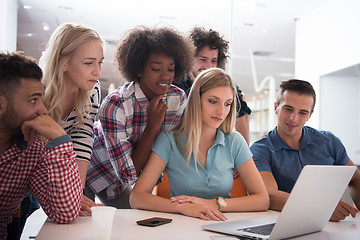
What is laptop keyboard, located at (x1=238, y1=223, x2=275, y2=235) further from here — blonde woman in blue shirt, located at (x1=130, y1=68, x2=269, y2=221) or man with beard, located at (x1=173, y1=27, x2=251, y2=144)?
man with beard, located at (x1=173, y1=27, x2=251, y2=144)

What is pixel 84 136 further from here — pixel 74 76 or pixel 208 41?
pixel 208 41

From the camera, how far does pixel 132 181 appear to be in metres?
1.81

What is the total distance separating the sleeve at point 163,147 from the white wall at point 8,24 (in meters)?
3.05

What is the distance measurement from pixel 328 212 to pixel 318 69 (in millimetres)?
4078

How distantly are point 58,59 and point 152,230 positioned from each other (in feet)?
2.98

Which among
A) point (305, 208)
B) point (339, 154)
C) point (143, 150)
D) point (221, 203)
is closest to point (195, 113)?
point (143, 150)

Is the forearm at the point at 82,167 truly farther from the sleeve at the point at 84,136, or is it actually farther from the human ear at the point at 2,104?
the human ear at the point at 2,104

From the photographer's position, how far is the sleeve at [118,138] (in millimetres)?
1773

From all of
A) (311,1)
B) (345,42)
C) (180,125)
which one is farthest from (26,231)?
(311,1)

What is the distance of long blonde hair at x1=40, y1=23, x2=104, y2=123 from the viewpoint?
1.68 m

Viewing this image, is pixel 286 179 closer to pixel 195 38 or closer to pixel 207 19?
pixel 195 38

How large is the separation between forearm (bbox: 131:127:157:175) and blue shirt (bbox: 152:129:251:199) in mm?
34

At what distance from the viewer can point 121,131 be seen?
1794 mm

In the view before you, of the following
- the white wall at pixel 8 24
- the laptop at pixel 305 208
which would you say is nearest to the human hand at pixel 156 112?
the laptop at pixel 305 208
